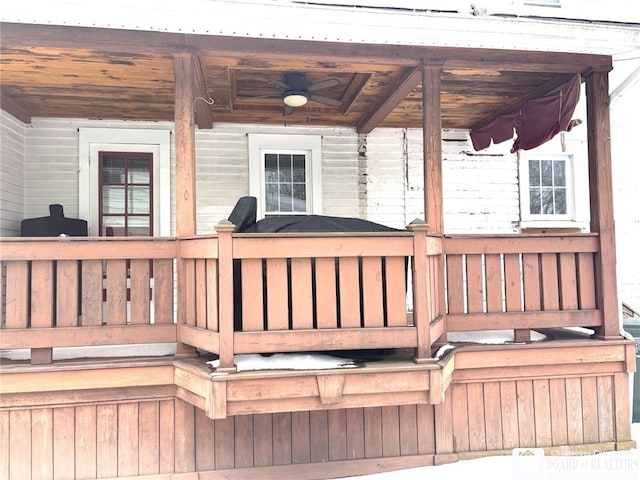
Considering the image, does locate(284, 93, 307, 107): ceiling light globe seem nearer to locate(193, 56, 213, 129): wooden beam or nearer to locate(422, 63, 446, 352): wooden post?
locate(193, 56, 213, 129): wooden beam

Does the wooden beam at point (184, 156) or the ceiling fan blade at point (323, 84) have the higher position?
the ceiling fan blade at point (323, 84)

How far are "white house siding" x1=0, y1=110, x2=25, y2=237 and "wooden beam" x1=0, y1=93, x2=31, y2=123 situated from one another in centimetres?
5

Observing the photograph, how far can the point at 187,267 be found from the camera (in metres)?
3.26

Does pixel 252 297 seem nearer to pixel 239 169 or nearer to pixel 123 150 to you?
pixel 239 169

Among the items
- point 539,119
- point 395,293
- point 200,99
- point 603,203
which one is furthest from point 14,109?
point 603,203

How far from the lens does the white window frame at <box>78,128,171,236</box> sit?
5.21 meters

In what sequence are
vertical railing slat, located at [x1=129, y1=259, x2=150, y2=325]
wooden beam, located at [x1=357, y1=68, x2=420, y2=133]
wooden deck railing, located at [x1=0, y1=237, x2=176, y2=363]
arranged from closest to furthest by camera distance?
wooden deck railing, located at [x1=0, y1=237, x2=176, y2=363]
vertical railing slat, located at [x1=129, y1=259, x2=150, y2=325]
wooden beam, located at [x1=357, y1=68, x2=420, y2=133]

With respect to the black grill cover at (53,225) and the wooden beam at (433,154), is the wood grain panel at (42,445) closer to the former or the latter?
the black grill cover at (53,225)

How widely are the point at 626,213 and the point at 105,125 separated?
22.5 ft

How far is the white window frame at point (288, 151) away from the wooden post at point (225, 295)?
2.70 metres

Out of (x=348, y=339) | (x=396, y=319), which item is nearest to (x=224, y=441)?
(x=348, y=339)

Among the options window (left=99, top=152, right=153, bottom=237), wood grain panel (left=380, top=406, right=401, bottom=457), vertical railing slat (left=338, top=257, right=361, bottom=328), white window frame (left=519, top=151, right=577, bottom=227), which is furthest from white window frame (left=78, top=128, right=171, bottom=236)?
white window frame (left=519, top=151, right=577, bottom=227)

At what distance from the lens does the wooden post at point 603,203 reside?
147 inches

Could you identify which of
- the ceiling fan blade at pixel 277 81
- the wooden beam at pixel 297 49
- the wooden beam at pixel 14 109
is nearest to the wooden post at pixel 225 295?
the wooden beam at pixel 297 49
